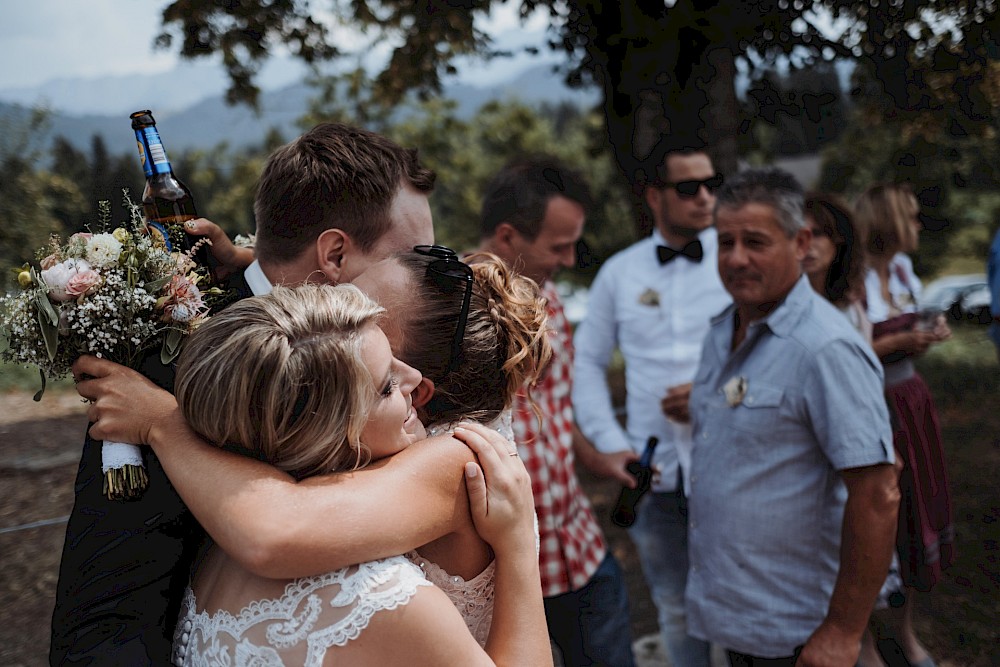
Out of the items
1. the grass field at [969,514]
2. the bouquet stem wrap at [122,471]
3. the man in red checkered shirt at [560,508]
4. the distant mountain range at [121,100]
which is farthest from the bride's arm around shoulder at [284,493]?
the grass field at [969,514]

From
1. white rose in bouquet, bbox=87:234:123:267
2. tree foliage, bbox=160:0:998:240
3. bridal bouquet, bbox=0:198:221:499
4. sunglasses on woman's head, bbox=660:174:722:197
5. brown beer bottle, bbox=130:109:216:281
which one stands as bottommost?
bridal bouquet, bbox=0:198:221:499

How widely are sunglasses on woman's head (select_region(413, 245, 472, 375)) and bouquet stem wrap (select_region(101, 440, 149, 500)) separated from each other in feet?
2.37

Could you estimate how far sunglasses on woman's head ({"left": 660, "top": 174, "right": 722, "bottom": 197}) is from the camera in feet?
13.5

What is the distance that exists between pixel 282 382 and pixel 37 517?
4448 mm

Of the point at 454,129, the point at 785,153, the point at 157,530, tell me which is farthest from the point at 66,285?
the point at 785,153

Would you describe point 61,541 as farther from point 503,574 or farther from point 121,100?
point 503,574

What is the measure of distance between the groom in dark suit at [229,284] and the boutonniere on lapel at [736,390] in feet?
4.24

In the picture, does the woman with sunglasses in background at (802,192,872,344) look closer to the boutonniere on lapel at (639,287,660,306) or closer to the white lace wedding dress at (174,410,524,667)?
the boutonniere on lapel at (639,287,660,306)

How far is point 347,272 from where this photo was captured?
1995 mm

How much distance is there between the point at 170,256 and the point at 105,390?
32cm

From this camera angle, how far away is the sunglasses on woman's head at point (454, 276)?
1.79 m

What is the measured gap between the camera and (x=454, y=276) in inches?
70.6

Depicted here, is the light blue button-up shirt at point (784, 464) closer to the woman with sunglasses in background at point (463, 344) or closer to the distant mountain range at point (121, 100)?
the woman with sunglasses in background at point (463, 344)

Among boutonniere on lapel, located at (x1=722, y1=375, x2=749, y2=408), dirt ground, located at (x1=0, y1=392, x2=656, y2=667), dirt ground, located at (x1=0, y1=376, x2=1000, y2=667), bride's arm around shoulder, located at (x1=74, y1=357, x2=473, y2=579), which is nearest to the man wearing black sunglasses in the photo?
boutonniere on lapel, located at (x1=722, y1=375, x2=749, y2=408)
